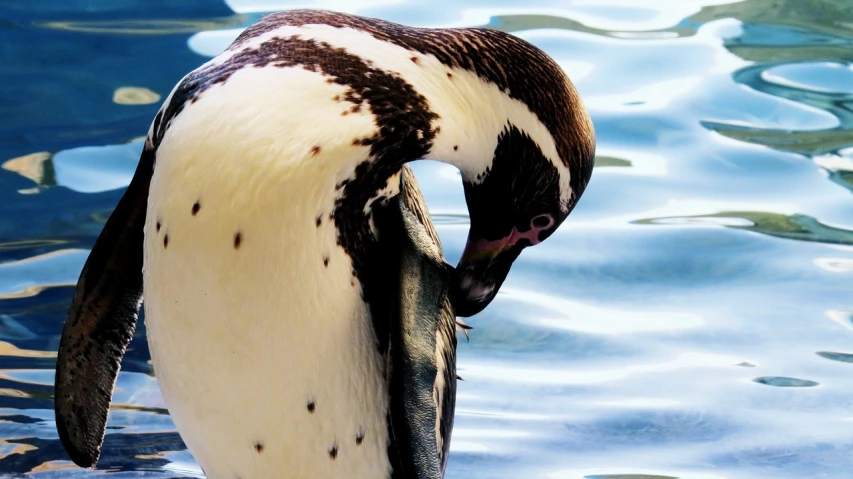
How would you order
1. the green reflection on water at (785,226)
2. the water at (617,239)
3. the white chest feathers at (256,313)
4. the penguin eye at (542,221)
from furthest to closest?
the green reflection on water at (785,226), the water at (617,239), the penguin eye at (542,221), the white chest feathers at (256,313)

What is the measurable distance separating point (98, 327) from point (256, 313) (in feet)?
1.06

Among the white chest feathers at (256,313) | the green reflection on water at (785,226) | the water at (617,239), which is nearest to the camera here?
the white chest feathers at (256,313)

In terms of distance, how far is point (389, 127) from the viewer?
1354 mm

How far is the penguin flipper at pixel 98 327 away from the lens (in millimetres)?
1535

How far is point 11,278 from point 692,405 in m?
1.84

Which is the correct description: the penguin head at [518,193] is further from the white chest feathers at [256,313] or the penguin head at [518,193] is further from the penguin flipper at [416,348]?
the white chest feathers at [256,313]

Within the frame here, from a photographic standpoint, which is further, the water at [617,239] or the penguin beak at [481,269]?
the water at [617,239]

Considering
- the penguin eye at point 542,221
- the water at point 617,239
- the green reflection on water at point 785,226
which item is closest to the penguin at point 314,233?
the penguin eye at point 542,221

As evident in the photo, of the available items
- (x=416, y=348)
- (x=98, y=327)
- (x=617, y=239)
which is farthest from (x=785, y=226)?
(x=98, y=327)

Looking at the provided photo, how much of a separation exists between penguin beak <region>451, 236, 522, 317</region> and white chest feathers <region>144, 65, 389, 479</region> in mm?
A: 206

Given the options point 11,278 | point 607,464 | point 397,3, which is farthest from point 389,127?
point 397,3

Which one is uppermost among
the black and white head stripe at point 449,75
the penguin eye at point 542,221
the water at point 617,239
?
the black and white head stripe at point 449,75

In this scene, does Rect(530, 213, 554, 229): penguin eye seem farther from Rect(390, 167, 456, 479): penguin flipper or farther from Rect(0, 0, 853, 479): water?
Rect(0, 0, 853, 479): water

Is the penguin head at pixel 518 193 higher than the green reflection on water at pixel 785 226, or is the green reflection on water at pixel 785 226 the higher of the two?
the penguin head at pixel 518 193
